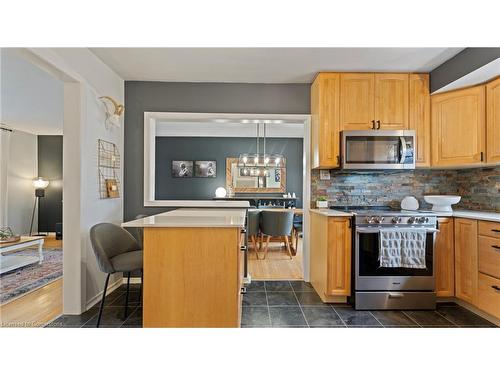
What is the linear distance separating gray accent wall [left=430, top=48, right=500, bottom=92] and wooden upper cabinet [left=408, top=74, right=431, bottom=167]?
0.08m

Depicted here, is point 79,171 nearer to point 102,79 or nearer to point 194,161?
point 102,79

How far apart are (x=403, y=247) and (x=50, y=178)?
7.40 meters

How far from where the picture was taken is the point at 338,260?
8.30ft

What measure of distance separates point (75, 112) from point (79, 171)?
51cm

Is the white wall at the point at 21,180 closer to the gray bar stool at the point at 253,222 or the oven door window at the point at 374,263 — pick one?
the gray bar stool at the point at 253,222

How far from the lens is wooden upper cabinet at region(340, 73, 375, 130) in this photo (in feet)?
9.23

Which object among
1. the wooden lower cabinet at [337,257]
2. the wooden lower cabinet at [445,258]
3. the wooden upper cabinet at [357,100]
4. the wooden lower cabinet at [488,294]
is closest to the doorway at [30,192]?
the wooden lower cabinet at [337,257]

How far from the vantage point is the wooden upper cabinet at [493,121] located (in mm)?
2324

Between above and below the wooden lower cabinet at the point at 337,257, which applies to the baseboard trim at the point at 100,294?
below

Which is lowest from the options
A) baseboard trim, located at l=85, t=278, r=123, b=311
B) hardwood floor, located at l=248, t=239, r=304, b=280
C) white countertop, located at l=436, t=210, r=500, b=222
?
hardwood floor, located at l=248, t=239, r=304, b=280

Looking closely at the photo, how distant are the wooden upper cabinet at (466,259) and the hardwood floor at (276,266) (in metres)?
1.57

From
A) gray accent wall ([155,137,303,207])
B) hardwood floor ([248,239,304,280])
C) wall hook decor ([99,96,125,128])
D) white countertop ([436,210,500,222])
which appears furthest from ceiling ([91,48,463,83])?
gray accent wall ([155,137,303,207])

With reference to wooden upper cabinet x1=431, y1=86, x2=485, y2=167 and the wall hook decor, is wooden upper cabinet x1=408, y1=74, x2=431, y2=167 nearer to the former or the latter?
wooden upper cabinet x1=431, y1=86, x2=485, y2=167

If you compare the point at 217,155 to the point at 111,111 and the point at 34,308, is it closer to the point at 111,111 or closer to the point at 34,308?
the point at 111,111
